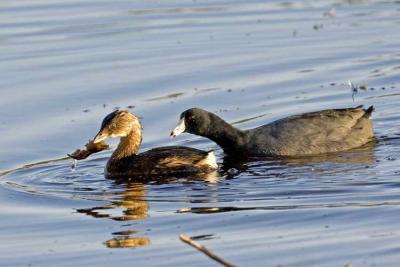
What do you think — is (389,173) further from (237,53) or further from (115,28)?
(115,28)

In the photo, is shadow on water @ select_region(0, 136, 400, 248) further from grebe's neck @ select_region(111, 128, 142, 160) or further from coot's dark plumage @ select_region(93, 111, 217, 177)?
grebe's neck @ select_region(111, 128, 142, 160)

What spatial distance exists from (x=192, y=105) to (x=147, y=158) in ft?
9.01

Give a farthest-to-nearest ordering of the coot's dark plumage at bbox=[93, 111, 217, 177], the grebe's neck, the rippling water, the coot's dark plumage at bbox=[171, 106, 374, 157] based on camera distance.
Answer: the coot's dark plumage at bbox=[171, 106, 374, 157] → the grebe's neck → the coot's dark plumage at bbox=[93, 111, 217, 177] → the rippling water

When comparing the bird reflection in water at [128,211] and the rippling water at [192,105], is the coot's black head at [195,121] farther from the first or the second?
the bird reflection in water at [128,211]

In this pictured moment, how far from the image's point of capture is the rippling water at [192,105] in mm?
9242

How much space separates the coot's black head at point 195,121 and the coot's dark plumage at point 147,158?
72cm

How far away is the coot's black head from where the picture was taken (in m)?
13.5

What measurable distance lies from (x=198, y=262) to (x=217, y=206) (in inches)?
80.1

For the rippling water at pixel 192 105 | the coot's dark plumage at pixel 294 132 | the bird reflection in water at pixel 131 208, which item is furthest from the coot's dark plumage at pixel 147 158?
the coot's dark plumage at pixel 294 132

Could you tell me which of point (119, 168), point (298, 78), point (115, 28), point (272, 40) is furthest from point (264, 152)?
point (115, 28)

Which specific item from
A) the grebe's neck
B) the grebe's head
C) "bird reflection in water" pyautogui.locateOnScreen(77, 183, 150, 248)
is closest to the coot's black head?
the grebe's neck

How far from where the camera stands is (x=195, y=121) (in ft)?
44.5

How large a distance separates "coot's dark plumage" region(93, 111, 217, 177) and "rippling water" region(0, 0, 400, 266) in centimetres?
25

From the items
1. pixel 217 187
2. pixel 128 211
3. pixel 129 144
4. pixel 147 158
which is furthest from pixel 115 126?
pixel 128 211
